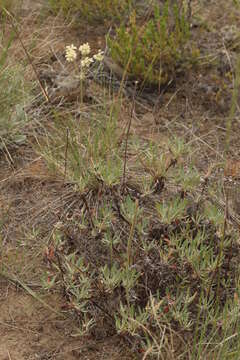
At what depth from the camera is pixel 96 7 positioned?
4301 mm

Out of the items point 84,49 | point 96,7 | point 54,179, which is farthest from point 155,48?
point 54,179

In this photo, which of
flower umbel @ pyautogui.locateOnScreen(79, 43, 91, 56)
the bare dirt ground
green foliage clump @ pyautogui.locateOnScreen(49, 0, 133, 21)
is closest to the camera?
the bare dirt ground

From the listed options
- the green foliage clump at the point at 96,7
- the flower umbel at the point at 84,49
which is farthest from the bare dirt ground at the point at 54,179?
the flower umbel at the point at 84,49

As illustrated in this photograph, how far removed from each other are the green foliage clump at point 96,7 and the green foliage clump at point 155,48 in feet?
1.24

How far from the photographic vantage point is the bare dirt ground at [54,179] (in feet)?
8.09

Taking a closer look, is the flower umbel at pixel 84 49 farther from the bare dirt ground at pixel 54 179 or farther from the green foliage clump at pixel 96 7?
the green foliage clump at pixel 96 7

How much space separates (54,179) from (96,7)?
1.66m

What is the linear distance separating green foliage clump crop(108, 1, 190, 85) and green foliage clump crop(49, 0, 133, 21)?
379mm

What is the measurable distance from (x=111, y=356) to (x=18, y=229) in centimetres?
83

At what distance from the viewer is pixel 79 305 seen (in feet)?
7.68

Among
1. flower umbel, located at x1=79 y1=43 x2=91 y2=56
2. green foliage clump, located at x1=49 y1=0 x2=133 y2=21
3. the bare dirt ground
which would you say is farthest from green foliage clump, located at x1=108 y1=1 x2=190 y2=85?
flower umbel, located at x1=79 y1=43 x2=91 y2=56

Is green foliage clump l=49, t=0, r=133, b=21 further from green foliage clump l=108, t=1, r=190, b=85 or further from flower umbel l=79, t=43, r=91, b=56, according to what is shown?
flower umbel l=79, t=43, r=91, b=56

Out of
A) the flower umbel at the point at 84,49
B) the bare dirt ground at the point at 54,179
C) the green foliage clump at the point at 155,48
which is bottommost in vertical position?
the bare dirt ground at the point at 54,179

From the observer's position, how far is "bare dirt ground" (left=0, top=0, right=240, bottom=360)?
2.47m
